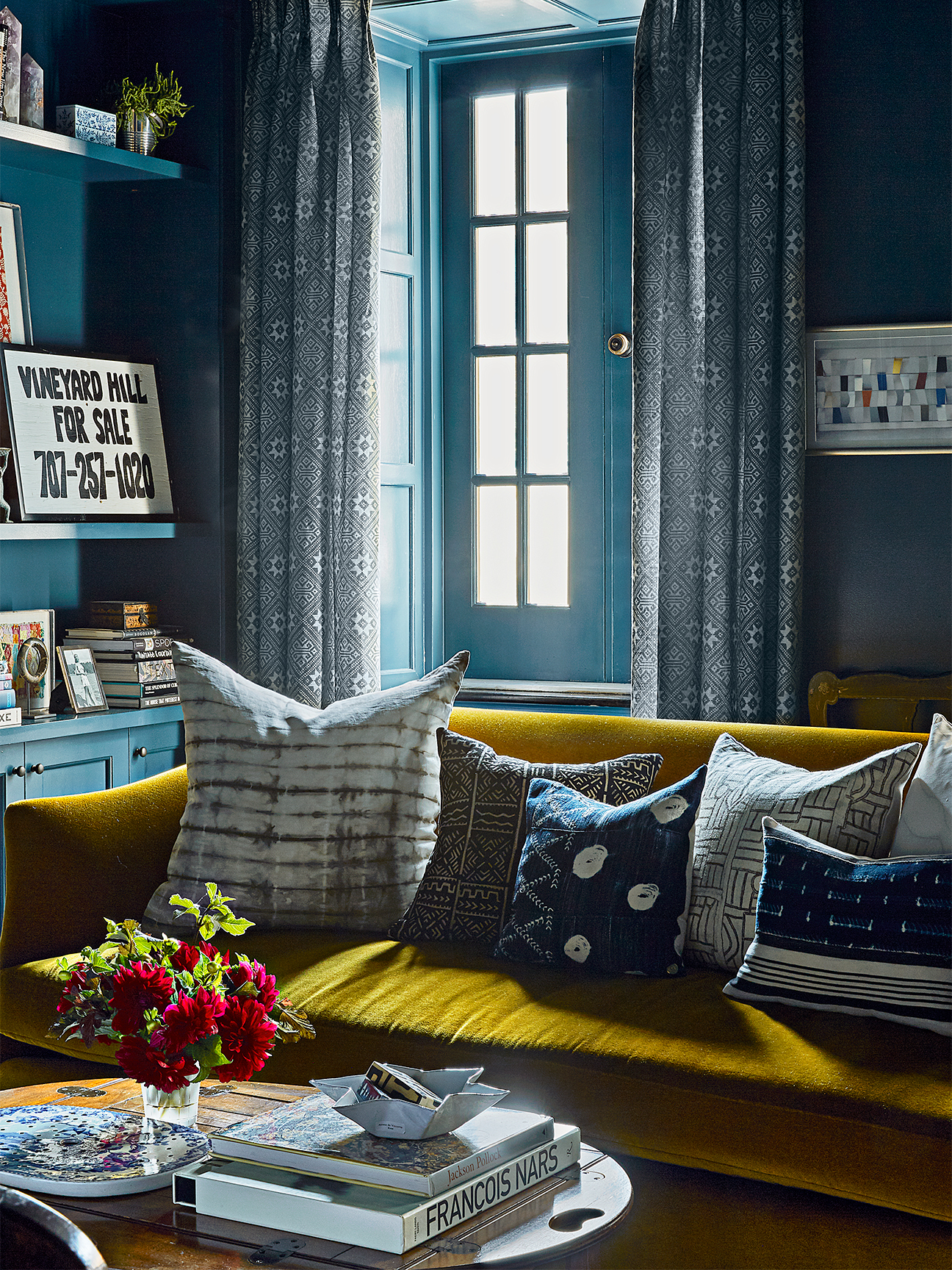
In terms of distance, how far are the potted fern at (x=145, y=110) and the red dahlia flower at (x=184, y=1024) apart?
293 centimetres

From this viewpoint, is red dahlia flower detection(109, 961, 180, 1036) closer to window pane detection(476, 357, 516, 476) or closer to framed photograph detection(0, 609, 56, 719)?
framed photograph detection(0, 609, 56, 719)

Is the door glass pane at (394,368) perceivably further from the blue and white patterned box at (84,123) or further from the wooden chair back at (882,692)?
the wooden chair back at (882,692)

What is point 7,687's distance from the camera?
3596 millimetres

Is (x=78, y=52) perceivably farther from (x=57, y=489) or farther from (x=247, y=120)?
(x=57, y=489)

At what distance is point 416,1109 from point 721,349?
2321 millimetres

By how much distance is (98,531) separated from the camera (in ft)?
12.4

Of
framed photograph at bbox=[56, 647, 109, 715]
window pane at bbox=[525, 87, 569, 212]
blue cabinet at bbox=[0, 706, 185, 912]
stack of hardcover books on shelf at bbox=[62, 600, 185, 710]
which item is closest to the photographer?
blue cabinet at bbox=[0, 706, 185, 912]

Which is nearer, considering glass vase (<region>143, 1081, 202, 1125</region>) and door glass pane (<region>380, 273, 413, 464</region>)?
glass vase (<region>143, 1081, 202, 1125</region>)

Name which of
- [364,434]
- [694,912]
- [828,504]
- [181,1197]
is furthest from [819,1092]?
[364,434]

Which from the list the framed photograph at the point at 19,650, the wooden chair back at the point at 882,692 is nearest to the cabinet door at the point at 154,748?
the framed photograph at the point at 19,650

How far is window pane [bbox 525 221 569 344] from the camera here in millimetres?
4008

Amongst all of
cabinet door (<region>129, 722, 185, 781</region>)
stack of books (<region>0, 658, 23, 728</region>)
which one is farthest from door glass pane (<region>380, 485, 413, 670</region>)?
stack of books (<region>0, 658, 23, 728</region>)

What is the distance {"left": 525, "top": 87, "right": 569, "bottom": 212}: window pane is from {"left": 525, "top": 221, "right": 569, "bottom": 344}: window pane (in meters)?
0.07

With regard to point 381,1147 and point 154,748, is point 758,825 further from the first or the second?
point 154,748
